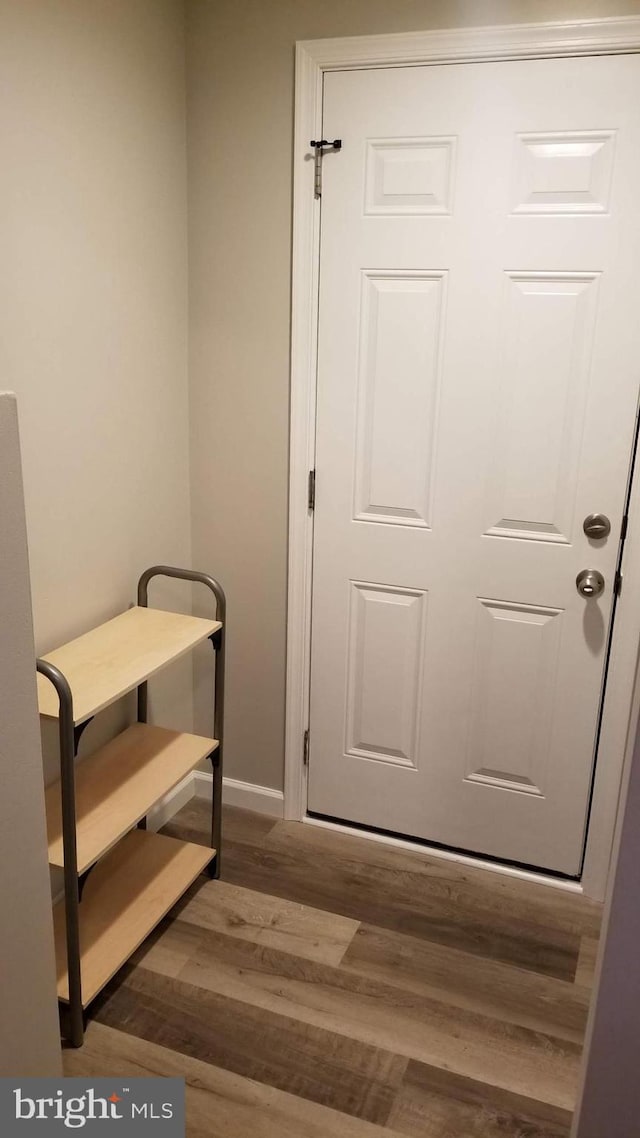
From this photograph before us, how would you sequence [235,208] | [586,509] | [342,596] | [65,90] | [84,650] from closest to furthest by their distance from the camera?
[65,90]
[84,650]
[586,509]
[235,208]
[342,596]

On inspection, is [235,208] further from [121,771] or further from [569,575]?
[121,771]

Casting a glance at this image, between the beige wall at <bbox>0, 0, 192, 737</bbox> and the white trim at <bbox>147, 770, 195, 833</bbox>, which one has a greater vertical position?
the beige wall at <bbox>0, 0, 192, 737</bbox>

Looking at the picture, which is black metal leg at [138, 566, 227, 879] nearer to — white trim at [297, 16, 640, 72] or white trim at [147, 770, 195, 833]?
white trim at [147, 770, 195, 833]

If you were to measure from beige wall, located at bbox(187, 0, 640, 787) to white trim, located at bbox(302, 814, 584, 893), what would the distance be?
0.77 feet

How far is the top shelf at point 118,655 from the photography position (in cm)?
182

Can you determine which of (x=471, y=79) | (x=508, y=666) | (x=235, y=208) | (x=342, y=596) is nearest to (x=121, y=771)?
(x=342, y=596)

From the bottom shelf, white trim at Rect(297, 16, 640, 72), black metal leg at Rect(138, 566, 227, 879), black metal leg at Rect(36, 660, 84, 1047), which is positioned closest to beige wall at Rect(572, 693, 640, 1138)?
black metal leg at Rect(36, 660, 84, 1047)

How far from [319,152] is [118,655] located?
140 cm

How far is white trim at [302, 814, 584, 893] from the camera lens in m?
2.53

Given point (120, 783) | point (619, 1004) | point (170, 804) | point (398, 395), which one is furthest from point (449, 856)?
point (619, 1004)

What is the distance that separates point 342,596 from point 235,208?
1.14 m

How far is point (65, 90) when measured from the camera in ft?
6.37

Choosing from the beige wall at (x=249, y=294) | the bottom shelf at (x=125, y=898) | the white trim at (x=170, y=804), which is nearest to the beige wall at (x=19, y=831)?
the bottom shelf at (x=125, y=898)

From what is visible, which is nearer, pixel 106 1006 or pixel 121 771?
pixel 106 1006
